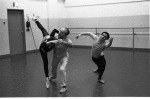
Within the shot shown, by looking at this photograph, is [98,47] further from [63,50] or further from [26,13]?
[26,13]

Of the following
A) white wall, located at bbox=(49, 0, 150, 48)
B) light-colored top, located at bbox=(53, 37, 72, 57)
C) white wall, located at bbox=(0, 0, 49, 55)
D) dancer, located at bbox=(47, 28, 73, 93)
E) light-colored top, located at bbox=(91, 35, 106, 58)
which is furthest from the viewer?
white wall, located at bbox=(49, 0, 150, 48)

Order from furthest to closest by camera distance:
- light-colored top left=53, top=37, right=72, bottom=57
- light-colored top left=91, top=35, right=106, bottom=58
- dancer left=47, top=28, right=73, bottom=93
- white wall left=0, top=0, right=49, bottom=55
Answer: white wall left=0, top=0, right=49, bottom=55 → light-colored top left=91, top=35, right=106, bottom=58 → light-colored top left=53, top=37, right=72, bottom=57 → dancer left=47, top=28, right=73, bottom=93

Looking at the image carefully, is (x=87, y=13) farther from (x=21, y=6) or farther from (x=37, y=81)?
(x=37, y=81)

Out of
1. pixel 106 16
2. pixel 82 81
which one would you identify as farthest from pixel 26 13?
pixel 82 81

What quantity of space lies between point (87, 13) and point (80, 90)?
7.19m

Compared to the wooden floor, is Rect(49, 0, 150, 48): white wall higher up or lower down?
higher up

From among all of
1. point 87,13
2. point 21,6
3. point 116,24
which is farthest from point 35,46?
point 116,24

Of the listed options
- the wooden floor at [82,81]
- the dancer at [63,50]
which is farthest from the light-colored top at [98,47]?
the dancer at [63,50]

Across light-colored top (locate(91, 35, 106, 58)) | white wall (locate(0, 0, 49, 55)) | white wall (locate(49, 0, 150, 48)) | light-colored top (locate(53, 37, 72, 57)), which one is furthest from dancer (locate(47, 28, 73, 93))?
white wall (locate(49, 0, 150, 48))

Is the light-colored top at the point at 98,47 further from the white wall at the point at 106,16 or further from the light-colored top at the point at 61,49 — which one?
the white wall at the point at 106,16

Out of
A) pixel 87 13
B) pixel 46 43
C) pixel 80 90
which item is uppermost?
pixel 87 13

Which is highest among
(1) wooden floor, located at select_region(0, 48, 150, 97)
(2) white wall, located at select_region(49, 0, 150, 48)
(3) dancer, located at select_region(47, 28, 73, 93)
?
(2) white wall, located at select_region(49, 0, 150, 48)

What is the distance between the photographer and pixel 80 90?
13.3 feet

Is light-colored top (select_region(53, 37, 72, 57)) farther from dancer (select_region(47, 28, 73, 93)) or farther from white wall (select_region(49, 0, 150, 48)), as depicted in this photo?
white wall (select_region(49, 0, 150, 48))
